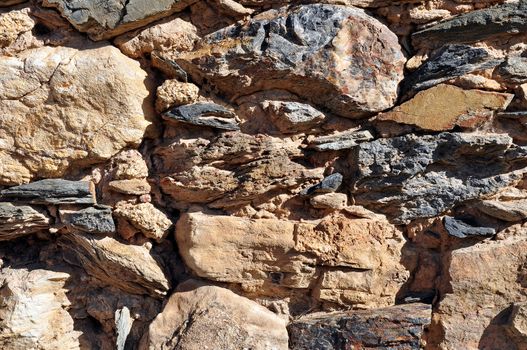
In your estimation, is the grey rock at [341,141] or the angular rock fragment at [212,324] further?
the grey rock at [341,141]

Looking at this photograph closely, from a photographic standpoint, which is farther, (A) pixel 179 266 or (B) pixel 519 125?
(A) pixel 179 266

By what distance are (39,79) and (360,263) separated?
1749 millimetres

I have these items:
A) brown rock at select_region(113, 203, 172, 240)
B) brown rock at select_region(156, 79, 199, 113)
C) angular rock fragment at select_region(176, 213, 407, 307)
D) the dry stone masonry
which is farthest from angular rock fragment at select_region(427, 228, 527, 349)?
brown rock at select_region(156, 79, 199, 113)

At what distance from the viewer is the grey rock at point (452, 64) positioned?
2.51 m

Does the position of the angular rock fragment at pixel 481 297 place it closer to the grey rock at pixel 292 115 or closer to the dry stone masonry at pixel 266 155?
the dry stone masonry at pixel 266 155

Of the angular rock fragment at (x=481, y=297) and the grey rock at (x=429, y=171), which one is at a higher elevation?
the grey rock at (x=429, y=171)

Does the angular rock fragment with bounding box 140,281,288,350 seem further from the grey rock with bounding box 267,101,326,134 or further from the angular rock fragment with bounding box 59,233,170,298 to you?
the grey rock with bounding box 267,101,326,134

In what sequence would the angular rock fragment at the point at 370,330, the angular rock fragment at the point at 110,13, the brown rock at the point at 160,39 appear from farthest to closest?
the brown rock at the point at 160,39, the angular rock fragment at the point at 110,13, the angular rock fragment at the point at 370,330

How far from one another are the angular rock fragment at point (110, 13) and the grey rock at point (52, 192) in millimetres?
721

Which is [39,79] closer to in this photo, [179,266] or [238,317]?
[179,266]

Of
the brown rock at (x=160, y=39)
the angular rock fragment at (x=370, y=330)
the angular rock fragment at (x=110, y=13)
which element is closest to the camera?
the angular rock fragment at (x=370, y=330)

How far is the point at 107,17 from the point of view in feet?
8.24

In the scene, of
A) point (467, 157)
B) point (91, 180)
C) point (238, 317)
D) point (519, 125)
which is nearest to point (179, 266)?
Result: point (238, 317)

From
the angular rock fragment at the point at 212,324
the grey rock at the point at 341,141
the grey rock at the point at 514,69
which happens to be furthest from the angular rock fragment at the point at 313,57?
the angular rock fragment at the point at 212,324
